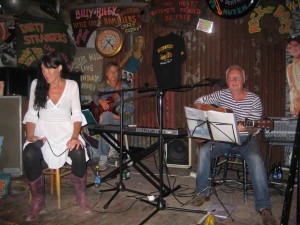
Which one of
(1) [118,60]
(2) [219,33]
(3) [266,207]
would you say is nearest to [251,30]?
(2) [219,33]

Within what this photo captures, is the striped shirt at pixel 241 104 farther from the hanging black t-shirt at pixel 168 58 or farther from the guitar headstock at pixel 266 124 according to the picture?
the hanging black t-shirt at pixel 168 58

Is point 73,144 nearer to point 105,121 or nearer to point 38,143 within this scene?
point 38,143

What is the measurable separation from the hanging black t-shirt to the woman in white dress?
2684mm

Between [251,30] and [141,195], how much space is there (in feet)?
11.2

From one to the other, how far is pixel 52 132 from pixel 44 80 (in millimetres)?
559

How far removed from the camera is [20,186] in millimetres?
3785

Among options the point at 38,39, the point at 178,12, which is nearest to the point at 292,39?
the point at 178,12

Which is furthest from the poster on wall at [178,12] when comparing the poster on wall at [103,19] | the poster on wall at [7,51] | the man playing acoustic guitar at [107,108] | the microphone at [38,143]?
the microphone at [38,143]

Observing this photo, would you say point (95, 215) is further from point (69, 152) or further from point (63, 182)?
point (63, 182)

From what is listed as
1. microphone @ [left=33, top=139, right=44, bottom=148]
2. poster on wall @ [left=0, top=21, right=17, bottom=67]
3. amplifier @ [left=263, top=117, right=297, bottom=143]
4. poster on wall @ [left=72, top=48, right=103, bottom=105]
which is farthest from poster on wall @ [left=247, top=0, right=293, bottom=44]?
poster on wall @ [left=0, top=21, right=17, bottom=67]

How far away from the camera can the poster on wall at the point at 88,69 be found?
21.1 feet

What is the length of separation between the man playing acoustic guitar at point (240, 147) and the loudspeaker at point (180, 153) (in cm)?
104

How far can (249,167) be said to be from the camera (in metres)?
3.00

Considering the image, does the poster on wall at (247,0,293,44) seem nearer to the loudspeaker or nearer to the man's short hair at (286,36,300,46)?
the man's short hair at (286,36,300,46)
